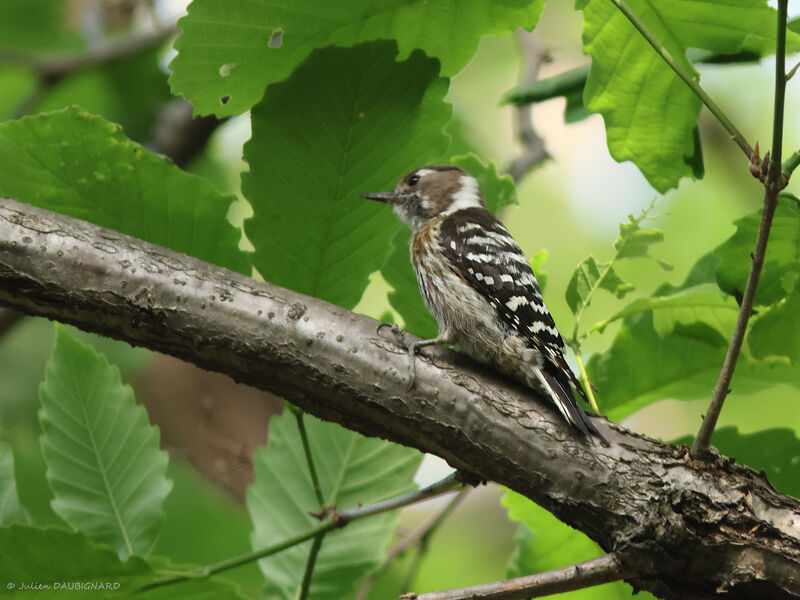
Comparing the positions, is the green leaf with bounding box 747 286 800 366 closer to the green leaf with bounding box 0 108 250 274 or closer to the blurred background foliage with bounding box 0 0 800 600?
the blurred background foliage with bounding box 0 0 800 600

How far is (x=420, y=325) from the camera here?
298 cm

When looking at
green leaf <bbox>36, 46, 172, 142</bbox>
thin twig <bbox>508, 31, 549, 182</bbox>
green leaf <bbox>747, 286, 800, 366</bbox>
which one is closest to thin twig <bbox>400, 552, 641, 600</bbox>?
green leaf <bbox>747, 286, 800, 366</bbox>

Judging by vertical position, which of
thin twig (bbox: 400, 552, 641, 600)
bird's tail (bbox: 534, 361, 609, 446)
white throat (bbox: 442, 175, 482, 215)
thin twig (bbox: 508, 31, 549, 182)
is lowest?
thin twig (bbox: 400, 552, 641, 600)

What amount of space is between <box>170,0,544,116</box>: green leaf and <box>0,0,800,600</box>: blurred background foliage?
276 millimetres

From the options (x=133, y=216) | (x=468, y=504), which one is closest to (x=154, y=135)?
(x=133, y=216)

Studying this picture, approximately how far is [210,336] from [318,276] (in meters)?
0.46

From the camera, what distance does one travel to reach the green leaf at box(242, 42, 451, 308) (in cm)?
262

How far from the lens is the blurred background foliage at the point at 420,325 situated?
398 centimetres

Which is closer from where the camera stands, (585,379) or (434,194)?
(585,379)

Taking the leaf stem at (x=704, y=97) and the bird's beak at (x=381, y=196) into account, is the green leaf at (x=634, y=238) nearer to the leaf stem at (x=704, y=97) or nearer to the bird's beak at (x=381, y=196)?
the leaf stem at (x=704, y=97)

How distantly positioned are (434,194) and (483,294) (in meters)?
0.89

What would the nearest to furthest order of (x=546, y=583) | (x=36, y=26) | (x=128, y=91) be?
1. (x=546, y=583)
2. (x=128, y=91)
3. (x=36, y=26)

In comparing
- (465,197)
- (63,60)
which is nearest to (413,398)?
Answer: (465,197)

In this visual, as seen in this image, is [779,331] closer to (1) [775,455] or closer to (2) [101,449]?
(1) [775,455]
